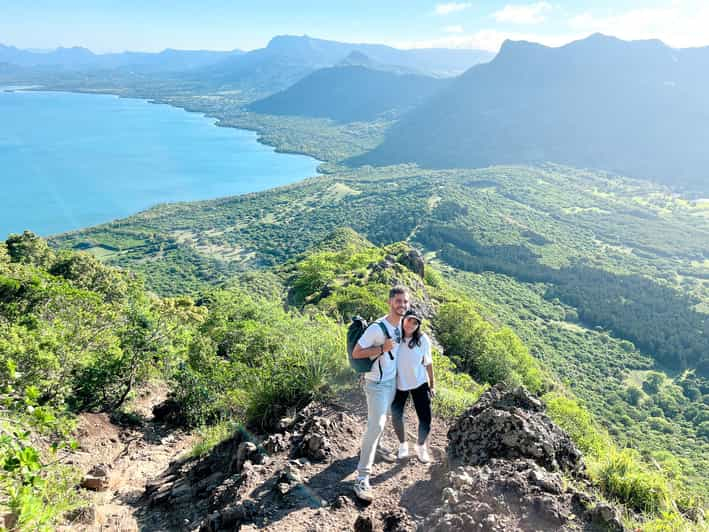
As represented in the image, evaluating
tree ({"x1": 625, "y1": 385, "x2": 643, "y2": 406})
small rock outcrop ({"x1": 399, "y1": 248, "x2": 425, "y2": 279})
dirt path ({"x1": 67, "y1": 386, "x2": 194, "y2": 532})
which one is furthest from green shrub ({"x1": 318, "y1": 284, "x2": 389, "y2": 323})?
tree ({"x1": 625, "y1": 385, "x2": 643, "y2": 406})

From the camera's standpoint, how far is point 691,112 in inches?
7825

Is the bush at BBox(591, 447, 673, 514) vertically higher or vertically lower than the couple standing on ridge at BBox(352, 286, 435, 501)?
lower

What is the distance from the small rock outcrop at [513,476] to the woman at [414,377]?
1.47 ft

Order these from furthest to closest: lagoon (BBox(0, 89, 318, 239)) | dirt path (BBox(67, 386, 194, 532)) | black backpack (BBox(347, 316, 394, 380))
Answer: lagoon (BBox(0, 89, 318, 239)) < dirt path (BBox(67, 386, 194, 532)) < black backpack (BBox(347, 316, 394, 380))

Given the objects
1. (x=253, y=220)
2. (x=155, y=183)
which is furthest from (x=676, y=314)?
(x=155, y=183)

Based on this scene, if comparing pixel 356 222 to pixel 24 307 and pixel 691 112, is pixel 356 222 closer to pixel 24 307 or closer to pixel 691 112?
pixel 24 307

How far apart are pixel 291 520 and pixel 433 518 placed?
1354 millimetres

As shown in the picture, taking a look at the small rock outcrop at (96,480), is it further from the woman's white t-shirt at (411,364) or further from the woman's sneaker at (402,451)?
the woman's white t-shirt at (411,364)

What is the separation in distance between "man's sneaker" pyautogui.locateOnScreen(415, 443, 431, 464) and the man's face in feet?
5.65

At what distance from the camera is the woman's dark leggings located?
5.03 metres

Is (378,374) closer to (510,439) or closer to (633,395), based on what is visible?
(510,439)

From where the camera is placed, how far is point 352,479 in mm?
4797

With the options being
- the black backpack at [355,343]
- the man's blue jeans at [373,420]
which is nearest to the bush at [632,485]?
the man's blue jeans at [373,420]

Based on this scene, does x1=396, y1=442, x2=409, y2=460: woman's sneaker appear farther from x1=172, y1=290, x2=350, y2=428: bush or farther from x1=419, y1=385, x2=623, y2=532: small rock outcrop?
x1=172, y1=290, x2=350, y2=428: bush
